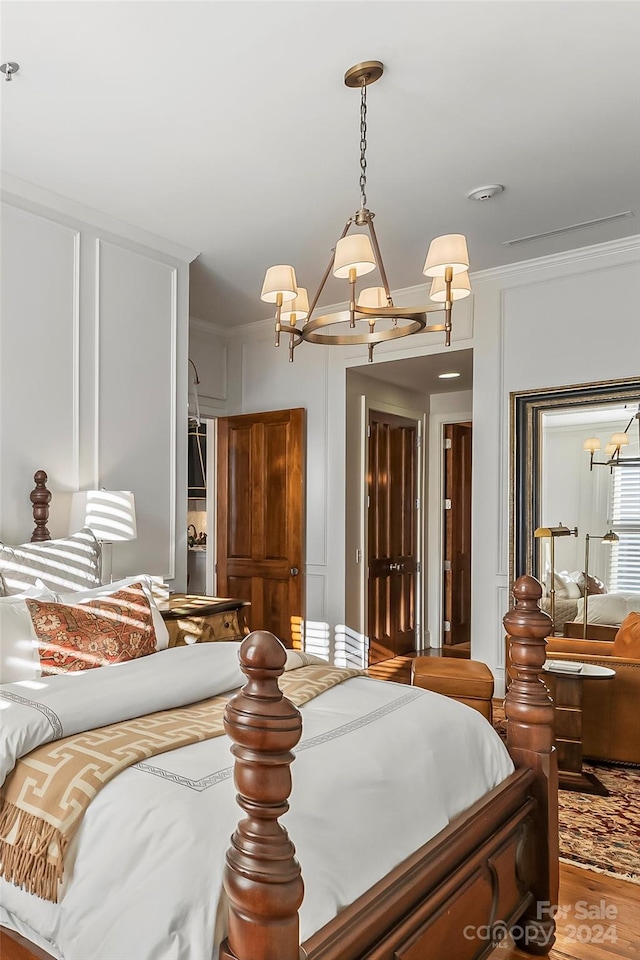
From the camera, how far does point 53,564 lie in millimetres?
3039

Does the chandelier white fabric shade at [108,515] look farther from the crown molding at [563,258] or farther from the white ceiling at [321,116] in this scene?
the crown molding at [563,258]

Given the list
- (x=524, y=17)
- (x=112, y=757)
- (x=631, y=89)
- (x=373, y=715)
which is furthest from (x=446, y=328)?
(x=112, y=757)

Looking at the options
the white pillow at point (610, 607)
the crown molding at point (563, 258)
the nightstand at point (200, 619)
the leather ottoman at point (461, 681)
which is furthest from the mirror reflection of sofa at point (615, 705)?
the crown molding at point (563, 258)

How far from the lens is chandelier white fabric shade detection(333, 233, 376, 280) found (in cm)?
252

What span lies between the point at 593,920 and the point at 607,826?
2.26 ft

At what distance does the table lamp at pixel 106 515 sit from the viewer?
3.42m

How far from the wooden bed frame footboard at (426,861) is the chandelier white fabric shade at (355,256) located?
50.1 inches

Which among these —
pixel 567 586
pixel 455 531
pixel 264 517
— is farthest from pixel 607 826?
pixel 455 531

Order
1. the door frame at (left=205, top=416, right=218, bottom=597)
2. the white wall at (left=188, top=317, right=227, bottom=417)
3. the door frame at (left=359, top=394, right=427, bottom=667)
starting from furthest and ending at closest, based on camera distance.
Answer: the door frame at (left=205, top=416, right=218, bottom=597) → the white wall at (left=188, top=317, right=227, bottom=417) → the door frame at (left=359, top=394, right=427, bottom=667)

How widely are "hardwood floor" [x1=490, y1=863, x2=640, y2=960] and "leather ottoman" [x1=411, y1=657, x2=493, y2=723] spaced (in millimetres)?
1168

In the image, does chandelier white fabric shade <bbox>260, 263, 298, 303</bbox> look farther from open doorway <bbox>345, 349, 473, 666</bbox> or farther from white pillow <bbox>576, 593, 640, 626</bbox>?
white pillow <bbox>576, 593, 640, 626</bbox>

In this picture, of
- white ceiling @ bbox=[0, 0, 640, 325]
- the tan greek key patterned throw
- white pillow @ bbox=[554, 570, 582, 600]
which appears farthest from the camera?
white pillow @ bbox=[554, 570, 582, 600]

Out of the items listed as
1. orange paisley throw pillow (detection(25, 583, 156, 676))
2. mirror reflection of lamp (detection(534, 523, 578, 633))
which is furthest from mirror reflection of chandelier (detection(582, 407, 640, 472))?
orange paisley throw pillow (detection(25, 583, 156, 676))

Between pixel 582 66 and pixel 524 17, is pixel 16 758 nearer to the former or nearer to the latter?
pixel 524 17
